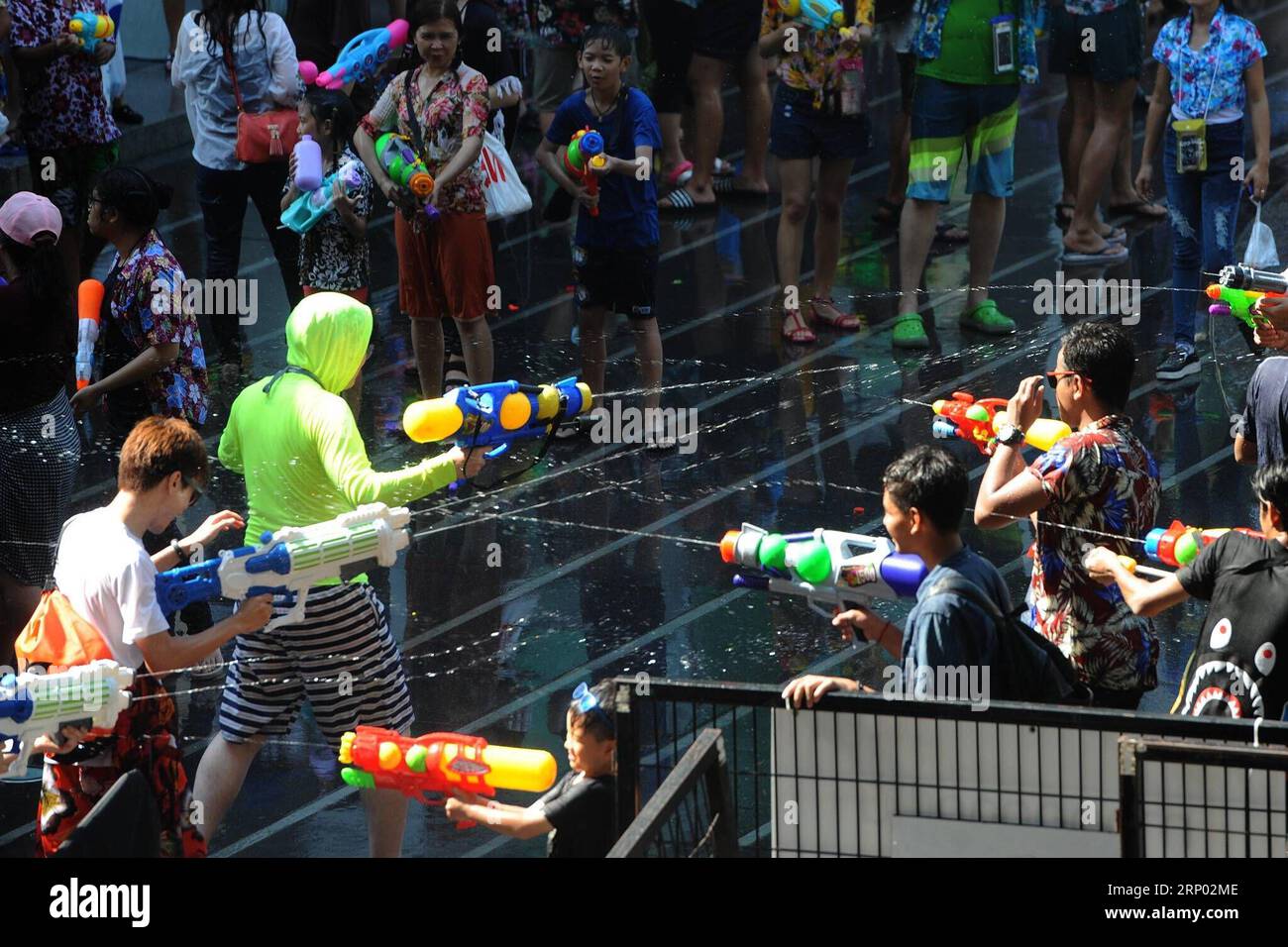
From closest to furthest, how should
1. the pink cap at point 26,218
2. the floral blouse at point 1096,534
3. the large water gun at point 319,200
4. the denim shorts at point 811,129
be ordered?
1. the floral blouse at point 1096,534
2. the pink cap at point 26,218
3. the large water gun at point 319,200
4. the denim shorts at point 811,129

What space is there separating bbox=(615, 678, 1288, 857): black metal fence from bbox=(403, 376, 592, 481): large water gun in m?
1.08

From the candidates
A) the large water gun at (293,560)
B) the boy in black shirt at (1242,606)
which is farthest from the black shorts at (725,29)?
the boy in black shirt at (1242,606)

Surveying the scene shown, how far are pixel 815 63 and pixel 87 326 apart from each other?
13.2ft

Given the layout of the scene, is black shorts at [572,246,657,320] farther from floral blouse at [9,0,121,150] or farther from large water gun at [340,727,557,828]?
large water gun at [340,727,557,828]

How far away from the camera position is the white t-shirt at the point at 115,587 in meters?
4.61

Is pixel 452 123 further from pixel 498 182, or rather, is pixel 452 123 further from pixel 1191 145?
pixel 1191 145

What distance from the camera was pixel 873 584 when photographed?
15.2 ft

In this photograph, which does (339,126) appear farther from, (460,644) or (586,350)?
(460,644)

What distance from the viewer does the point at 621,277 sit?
821 cm

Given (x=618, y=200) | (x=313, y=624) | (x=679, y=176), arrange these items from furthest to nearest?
(x=679, y=176), (x=618, y=200), (x=313, y=624)

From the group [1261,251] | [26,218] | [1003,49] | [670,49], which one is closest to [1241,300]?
[1261,251]

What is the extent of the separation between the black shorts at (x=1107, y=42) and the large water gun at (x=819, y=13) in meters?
1.75

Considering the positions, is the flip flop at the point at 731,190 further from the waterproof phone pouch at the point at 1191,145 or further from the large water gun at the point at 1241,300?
the large water gun at the point at 1241,300

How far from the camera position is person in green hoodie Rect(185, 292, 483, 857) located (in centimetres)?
516
